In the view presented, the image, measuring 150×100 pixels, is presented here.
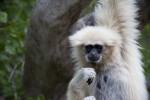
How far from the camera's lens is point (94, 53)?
6180mm

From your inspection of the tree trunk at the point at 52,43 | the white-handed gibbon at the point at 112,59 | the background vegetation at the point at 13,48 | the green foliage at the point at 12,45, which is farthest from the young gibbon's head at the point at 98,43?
the green foliage at the point at 12,45

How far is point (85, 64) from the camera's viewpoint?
6445mm

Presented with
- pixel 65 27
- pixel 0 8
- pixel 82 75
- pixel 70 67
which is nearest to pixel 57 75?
pixel 70 67

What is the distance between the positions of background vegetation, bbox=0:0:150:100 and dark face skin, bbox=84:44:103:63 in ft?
5.13

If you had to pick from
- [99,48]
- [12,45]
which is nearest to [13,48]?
[12,45]

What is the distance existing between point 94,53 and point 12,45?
233 cm

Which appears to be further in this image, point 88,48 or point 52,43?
point 52,43

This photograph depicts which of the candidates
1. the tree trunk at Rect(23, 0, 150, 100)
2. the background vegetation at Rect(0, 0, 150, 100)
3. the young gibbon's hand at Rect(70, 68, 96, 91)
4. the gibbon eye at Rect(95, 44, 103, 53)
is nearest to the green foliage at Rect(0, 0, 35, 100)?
the background vegetation at Rect(0, 0, 150, 100)

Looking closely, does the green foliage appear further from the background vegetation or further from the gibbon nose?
the gibbon nose

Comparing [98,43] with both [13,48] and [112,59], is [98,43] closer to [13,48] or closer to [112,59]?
[112,59]

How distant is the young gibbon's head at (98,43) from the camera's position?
610 centimetres

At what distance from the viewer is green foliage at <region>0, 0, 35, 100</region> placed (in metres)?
7.57

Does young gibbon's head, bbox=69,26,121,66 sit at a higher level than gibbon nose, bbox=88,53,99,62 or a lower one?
higher

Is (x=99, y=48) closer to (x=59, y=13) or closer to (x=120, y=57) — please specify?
(x=120, y=57)
